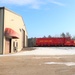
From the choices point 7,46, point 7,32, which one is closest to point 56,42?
point 7,46

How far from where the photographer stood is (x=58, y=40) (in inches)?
3056

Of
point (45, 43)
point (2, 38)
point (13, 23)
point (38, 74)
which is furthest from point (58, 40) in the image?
point (38, 74)

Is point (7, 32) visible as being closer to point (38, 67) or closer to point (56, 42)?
point (38, 67)

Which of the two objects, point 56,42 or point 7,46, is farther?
point 56,42

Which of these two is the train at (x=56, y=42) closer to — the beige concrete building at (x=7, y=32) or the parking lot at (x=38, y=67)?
the beige concrete building at (x=7, y=32)

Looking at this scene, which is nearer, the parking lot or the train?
the parking lot

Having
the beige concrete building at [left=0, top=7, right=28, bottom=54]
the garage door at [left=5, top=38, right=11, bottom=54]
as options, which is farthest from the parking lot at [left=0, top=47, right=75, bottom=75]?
the garage door at [left=5, top=38, right=11, bottom=54]

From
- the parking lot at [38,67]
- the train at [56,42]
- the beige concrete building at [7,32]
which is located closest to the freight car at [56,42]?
the train at [56,42]

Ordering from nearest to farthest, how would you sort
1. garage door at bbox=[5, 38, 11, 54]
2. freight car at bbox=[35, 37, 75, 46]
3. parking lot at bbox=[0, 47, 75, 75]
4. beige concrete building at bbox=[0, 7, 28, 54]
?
parking lot at bbox=[0, 47, 75, 75] → beige concrete building at bbox=[0, 7, 28, 54] → garage door at bbox=[5, 38, 11, 54] → freight car at bbox=[35, 37, 75, 46]

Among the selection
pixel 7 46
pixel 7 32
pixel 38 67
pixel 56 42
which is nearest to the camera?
pixel 38 67

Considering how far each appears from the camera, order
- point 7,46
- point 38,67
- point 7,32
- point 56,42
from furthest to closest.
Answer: point 56,42, point 7,46, point 7,32, point 38,67

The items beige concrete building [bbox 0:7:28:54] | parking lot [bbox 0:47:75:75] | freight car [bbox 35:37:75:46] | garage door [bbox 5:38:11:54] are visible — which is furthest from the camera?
freight car [bbox 35:37:75:46]

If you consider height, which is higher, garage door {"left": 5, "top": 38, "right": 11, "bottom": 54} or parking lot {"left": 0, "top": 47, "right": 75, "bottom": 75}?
garage door {"left": 5, "top": 38, "right": 11, "bottom": 54}

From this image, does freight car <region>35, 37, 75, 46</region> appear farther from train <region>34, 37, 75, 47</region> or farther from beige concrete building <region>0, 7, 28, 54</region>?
beige concrete building <region>0, 7, 28, 54</region>
